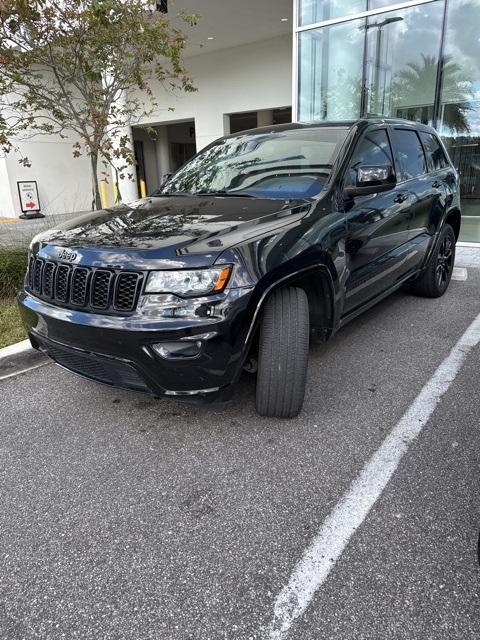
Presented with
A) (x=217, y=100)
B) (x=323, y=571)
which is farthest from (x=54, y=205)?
(x=323, y=571)

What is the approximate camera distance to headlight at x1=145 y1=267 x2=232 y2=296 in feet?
7.34

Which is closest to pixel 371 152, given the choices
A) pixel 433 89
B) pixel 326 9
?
pixel 433 89

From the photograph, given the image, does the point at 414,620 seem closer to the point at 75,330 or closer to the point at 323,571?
the point at 323,571

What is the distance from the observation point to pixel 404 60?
8633 millimetres

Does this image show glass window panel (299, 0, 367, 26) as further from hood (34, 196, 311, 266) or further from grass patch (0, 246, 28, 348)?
hood (34, 196, 311, 266)

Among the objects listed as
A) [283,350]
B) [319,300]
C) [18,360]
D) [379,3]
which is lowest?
[18,360]

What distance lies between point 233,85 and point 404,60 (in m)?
7.37

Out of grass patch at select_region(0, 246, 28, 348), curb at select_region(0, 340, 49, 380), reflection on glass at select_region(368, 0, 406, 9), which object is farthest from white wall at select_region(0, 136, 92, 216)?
curb at select_region(0, 340, 49, 380)

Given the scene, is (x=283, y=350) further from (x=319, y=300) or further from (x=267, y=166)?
(x=267, y=166)

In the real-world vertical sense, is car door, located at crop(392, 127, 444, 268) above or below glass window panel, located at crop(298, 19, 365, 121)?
below

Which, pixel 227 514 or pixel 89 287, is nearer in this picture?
pixel 227 514

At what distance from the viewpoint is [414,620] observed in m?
1.57

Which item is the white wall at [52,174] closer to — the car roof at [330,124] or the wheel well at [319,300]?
the car roof at [330,124]

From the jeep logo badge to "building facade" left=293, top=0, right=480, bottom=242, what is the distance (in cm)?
741
